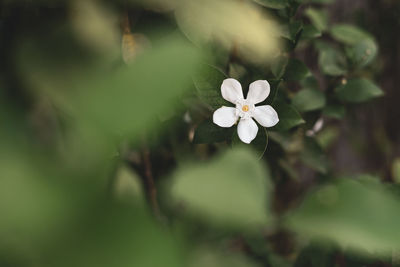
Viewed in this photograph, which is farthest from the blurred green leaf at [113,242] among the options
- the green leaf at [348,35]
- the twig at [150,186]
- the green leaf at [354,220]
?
the green leaf at [348,35]

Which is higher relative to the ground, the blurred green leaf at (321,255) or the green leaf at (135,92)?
the blurred green leaf at (321,255)

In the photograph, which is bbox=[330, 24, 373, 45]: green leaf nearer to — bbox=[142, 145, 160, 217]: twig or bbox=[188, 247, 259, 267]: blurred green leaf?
bbox=[142, 145, 160, 217]: twig

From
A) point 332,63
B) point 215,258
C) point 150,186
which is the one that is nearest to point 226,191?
point 215,258

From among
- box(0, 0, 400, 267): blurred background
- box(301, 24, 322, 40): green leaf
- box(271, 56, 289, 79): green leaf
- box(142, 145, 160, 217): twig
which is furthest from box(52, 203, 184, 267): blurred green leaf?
box(301, 24, 322, 40): green leaf

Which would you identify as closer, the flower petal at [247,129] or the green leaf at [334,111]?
the flower petal at [247,129]

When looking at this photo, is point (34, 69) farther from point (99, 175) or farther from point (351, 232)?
point (351, 232)

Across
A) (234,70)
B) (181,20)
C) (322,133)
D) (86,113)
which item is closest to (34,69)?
(86,113)

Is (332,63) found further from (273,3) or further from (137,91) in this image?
(137,91)

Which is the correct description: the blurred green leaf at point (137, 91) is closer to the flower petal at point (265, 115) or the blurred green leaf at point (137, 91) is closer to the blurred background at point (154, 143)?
the blurred background at point (154, 143)
